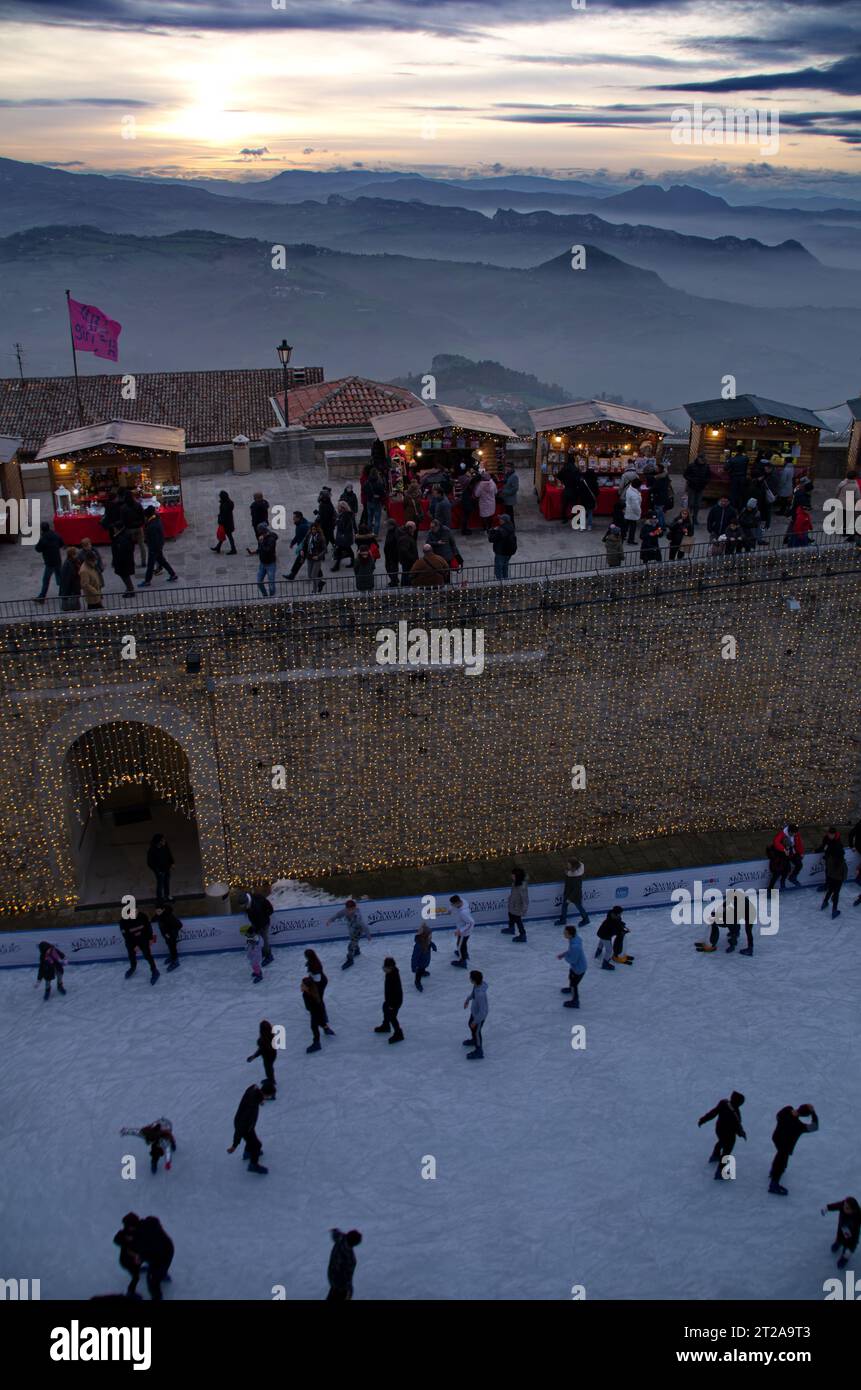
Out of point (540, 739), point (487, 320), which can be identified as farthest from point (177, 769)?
point (487, 320)

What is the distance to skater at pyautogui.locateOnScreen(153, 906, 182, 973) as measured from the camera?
578 inches

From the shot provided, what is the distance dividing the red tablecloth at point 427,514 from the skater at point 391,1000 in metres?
8.45

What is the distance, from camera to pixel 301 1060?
13.3m

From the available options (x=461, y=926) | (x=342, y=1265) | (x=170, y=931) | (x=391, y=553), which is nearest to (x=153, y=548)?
(x=391, y=553)

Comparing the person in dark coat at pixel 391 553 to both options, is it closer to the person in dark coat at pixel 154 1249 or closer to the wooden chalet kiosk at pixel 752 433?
the wooden chalet kiosk at pixel 752 433

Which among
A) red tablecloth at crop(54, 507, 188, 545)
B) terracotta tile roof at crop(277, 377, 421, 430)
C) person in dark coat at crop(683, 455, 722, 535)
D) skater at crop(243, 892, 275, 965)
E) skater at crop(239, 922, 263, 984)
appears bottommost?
skater at crop(239, 922, 263, 984)

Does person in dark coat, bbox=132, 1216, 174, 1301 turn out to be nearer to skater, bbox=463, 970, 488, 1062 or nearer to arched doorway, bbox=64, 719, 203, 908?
skater, bbox=463, 970, 488, 1062

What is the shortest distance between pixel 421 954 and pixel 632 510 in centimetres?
873

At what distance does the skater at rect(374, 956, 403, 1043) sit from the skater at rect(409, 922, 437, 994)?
0.77 m

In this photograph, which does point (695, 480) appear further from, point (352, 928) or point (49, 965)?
point (49, 965)

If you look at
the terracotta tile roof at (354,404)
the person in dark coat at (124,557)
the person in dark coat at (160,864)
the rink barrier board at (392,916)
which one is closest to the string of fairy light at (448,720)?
the person in dark coat at (160,864)

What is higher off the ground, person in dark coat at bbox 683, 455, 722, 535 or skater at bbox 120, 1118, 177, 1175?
person in dark coat at bbox 683, 455, 722, 535

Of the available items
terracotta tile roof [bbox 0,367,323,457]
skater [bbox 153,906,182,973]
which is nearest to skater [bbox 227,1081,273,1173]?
skater [bbox 153,906,182,973]

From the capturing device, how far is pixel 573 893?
50.8ft
